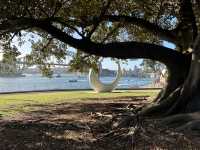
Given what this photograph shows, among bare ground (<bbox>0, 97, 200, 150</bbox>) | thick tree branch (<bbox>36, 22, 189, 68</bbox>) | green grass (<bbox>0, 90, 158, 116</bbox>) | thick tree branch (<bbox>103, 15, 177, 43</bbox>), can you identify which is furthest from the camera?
green grass (<bbox>0, 90, 158, 116</bbox>)

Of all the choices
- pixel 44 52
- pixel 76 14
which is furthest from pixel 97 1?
pixel 44 52

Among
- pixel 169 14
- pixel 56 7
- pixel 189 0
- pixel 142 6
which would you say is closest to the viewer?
pixel 56 7

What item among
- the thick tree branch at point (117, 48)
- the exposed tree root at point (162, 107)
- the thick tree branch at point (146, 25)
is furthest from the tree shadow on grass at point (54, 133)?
the thick tree branch at point (146, 25)

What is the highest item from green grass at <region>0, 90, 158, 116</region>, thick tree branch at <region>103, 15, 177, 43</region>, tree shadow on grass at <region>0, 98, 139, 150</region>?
thick tree branch at <region>103, 15, 177, 43</region>

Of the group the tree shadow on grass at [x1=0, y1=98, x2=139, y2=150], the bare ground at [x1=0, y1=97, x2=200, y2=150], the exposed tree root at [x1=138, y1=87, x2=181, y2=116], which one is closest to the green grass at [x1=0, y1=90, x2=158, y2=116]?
the tree shadow on grass at [x1=0, y1=98, x2=139, y2=150]

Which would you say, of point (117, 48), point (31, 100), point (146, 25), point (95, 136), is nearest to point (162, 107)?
point (117, 48)

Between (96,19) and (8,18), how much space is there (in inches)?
126

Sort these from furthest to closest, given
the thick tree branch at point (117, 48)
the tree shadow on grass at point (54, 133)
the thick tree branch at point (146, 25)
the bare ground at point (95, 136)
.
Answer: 1. the thick tree branch at point (146, 25)
2. the thick tree branch at point (117, 48)
3. the tree shadow on grass at point (54, 133)
4. the bare ground at point (95, 136)

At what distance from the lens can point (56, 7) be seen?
14.3 metres

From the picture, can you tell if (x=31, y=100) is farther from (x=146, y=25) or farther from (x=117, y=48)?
(x=117, y=48)

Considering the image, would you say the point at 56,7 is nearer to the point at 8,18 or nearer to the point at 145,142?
the point at 8,18

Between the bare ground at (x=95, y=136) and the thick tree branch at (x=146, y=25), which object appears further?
the thick tree branch at (x=146, y=25)

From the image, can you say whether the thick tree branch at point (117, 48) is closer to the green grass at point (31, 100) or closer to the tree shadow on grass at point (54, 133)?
the tree shadow on grass at point (54, 133)

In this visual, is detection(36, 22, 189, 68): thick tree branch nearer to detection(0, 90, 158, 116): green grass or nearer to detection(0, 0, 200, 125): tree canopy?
detection(0, 0, 200, 125): tree canopy
